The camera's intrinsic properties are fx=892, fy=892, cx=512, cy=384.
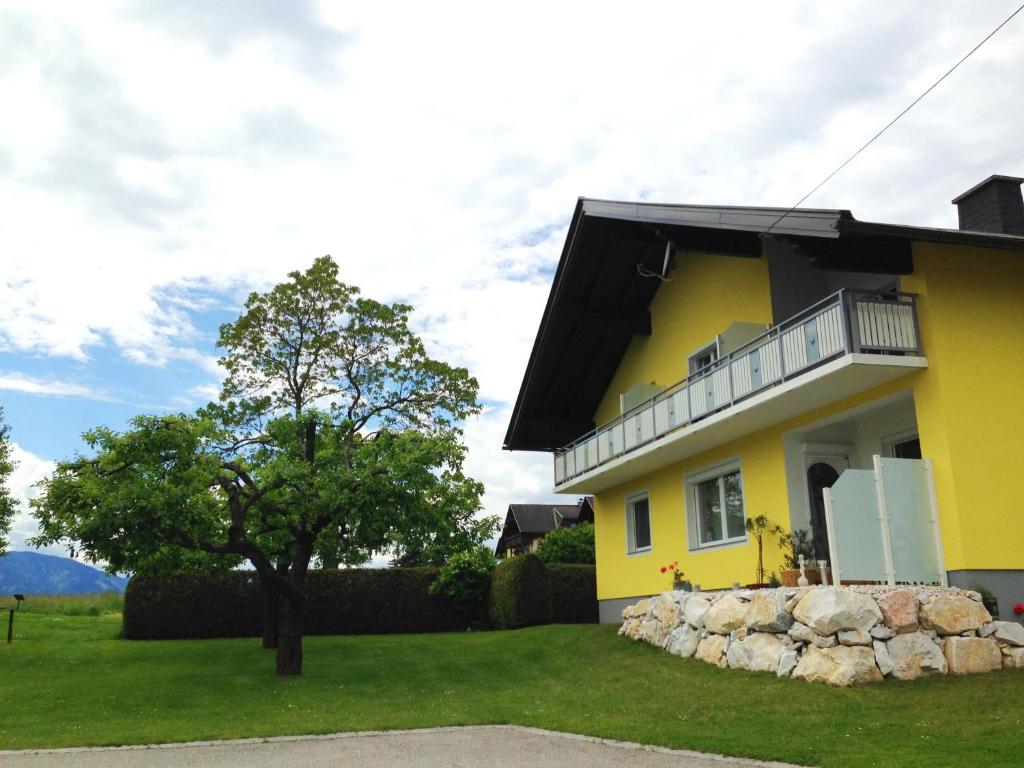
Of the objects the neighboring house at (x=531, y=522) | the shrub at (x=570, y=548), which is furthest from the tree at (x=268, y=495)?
the neighboring house at (x=531, y=522)

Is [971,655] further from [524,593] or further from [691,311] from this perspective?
[524,593]

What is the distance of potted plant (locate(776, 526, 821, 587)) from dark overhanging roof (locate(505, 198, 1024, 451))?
5.02 metres

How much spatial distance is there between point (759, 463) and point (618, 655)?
4835 mm

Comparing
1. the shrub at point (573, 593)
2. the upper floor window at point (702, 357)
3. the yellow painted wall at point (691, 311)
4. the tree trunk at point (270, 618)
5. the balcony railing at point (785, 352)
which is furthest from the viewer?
the shrub at point (573, 593)

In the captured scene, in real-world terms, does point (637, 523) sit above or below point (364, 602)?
above

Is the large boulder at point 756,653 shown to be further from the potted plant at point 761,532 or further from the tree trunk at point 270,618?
the tree trunk at point 270,618

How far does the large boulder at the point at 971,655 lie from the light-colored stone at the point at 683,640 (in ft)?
14.8

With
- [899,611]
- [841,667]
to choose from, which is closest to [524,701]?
[841,667]

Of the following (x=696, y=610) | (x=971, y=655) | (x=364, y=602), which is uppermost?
(x=364, y=602)

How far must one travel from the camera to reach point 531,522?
68062mm

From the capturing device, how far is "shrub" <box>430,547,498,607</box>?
2859 cm

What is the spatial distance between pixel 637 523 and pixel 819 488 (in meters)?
7.27

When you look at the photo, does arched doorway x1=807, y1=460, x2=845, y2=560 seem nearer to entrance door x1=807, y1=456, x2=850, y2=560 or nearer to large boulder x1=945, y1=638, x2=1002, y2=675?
entrance door x1=807, y1=456, x2=850, y2=560

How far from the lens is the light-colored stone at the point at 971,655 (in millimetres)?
11758
